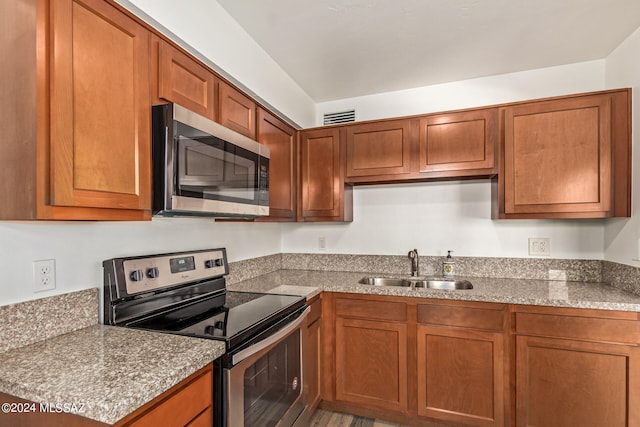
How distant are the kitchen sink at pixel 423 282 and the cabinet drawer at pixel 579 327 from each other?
0.44 metres

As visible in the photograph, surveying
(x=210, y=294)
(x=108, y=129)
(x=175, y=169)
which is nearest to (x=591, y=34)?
(x=175, y=169)

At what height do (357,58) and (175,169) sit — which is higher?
(357,58)

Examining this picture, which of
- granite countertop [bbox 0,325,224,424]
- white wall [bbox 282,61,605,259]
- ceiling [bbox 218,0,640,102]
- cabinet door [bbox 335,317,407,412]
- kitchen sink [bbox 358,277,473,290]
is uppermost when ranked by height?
ceiling [bbox 218,0,640,102]

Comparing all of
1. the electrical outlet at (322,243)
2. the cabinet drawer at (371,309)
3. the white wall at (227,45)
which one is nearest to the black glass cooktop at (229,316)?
the cabinet drawer at (371,309)

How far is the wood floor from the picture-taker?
6.94 feet

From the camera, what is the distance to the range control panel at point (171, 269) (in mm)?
1438

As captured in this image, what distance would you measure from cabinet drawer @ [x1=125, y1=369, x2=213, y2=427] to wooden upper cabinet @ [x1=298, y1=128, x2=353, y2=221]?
160 centimetres

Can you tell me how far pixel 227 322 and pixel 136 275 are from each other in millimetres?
467

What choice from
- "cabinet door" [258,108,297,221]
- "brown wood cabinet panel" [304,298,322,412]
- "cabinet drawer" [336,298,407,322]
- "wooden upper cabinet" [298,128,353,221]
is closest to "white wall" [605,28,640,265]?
"cabinet drawer" [336,298,407,322]

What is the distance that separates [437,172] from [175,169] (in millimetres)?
1724

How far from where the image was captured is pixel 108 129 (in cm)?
109

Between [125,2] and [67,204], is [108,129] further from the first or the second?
[125,2]

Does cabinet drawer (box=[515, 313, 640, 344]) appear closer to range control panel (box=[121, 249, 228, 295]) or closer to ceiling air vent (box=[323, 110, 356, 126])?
range control panel (box=[121, 249, 228, 295])

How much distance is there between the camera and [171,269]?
1641 millimetres
